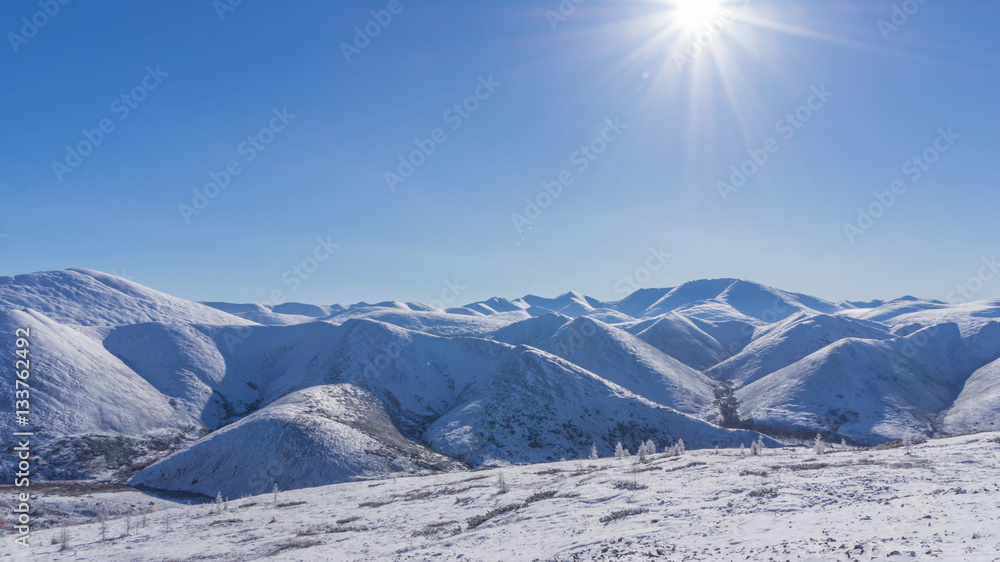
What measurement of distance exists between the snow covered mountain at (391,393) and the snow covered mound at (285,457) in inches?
10.3

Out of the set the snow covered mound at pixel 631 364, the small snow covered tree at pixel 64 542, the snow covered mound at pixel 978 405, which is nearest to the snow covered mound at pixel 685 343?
the snow covered mound at pixel 631 364

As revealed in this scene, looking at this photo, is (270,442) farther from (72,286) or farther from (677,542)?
(72,286)

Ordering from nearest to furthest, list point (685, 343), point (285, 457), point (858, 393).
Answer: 1. point (285, 457)
2. point (858, 393)
3. point (685, 343)

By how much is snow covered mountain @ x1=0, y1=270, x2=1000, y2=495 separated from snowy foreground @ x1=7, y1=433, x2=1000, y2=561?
32.9 meters

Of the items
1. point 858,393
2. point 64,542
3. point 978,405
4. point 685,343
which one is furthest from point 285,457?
point 685,343

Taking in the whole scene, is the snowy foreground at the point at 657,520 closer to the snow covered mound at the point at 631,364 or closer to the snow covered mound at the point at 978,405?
the snow covered mound at the point at 631,364

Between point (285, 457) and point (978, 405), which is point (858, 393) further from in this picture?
point (285, 457)

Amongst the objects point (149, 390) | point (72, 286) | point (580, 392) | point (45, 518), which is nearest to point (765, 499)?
point (45, 518)

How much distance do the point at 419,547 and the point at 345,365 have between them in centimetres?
8477

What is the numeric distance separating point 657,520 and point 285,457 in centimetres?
5514

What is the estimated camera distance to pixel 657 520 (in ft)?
52.9

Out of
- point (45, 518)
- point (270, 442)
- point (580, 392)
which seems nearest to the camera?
point (45, 518)

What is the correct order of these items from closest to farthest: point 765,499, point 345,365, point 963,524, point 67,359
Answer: point 963,524 → point 765,499 → point 67,359 → point 345,365

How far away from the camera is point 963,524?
11.4 metres
